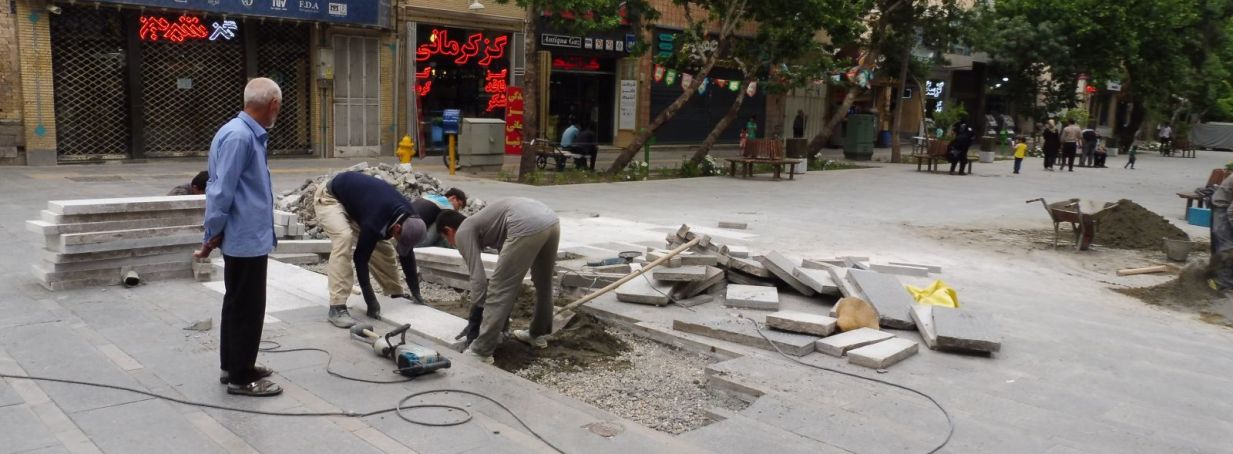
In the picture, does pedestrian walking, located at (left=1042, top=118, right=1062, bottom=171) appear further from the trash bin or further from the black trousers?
the black trousers

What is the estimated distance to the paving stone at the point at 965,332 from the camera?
22.0 feet

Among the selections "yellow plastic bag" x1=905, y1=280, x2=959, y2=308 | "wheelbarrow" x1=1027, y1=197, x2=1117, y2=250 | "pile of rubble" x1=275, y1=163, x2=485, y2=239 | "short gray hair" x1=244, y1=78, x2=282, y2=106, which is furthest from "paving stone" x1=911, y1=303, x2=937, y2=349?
"wheelbarrow" x1=1027, y1=197, x2=1117, y2=250

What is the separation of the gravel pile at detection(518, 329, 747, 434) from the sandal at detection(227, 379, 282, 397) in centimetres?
171

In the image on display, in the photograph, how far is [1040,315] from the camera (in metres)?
8.30

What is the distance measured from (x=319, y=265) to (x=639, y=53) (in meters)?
12.0

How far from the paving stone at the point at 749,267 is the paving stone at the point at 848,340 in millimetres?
1580

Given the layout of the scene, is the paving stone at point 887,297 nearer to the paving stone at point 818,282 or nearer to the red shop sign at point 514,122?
the paving stone at point 818,282

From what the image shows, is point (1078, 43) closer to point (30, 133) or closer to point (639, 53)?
point (639, 53)

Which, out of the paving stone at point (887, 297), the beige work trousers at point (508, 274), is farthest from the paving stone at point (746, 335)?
the beige work trousers at point (508, 274)

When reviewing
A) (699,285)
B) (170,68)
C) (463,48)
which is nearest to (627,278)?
→ (699,285)

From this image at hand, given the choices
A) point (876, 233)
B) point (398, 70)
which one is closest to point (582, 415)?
point (876, 233)

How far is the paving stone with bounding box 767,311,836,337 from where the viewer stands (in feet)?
22.7

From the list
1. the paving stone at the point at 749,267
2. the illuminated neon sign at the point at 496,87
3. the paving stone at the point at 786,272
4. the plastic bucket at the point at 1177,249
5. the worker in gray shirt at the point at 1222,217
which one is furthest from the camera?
the illuminated neon sign at the point at 496,87

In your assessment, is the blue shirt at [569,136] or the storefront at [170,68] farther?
the blue shirt at [569,136]
